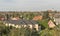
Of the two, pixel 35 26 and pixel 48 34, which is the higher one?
pixel 48 34

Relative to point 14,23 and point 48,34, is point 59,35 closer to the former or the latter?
point 48,34

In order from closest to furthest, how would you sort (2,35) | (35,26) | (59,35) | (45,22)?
1. (59,35)
2. (2,35)
3. (35,26)
4. (45,22)

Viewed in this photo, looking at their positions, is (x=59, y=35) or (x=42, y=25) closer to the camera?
(x=59, y=35)

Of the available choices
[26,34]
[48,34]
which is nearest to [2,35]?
[26,34]

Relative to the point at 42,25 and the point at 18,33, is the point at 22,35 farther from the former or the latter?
the point at 42,25

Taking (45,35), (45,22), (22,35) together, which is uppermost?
(22,35)

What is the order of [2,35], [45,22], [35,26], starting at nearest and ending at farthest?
[2,35] < [35,26] < [45,22]

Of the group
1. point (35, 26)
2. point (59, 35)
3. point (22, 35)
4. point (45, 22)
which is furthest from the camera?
point (45, 22)

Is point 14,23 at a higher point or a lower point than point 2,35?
lower

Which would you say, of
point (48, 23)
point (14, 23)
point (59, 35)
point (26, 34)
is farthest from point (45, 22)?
point (59, 35)
